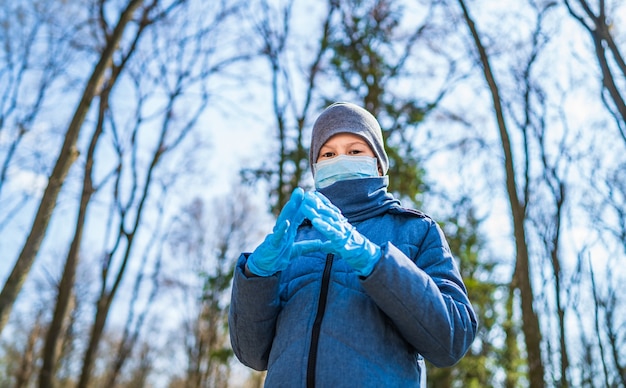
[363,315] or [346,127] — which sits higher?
[346,127]

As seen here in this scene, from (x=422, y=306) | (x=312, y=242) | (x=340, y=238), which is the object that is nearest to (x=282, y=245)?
(x=312, y=242)

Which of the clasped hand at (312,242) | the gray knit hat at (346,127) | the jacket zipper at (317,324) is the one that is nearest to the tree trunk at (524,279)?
the gray knit hat at (346,127)

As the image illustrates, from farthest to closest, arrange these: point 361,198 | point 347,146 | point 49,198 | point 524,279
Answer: point 49,198
point 524,279
point 347,146
point 361,198

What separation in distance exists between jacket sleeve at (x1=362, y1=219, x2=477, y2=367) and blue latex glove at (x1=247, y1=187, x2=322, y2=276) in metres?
0.22

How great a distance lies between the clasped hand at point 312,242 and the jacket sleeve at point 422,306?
49 mm

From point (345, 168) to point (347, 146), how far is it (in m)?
0.10

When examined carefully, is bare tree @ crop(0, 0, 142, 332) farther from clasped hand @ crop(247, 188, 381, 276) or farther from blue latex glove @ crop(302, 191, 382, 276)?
blue latex glove @ crop(302, 191, 382, 276)

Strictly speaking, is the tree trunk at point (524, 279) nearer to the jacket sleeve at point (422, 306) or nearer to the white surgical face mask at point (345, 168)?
the white surgical face mask at point (345, 168)

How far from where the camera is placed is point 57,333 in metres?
9.06

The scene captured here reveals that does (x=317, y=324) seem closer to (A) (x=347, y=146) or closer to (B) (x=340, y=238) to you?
(B) (x=340, y=238)

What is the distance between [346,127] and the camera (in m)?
2.02

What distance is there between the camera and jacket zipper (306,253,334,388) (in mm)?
1530

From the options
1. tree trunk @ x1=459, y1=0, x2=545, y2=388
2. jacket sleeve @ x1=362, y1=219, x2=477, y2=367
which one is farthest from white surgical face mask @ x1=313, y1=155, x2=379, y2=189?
tree trunk @ x1=459, y1=0, x2=545, y2=388

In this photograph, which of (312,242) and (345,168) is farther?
(345,168)
